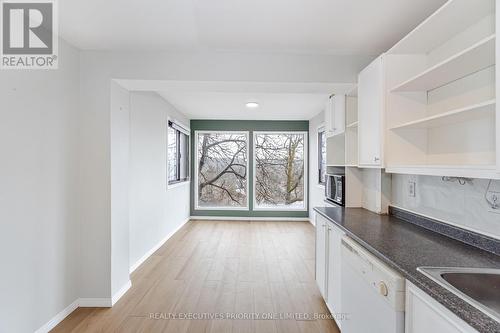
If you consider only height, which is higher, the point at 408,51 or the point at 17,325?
the point at 408,51

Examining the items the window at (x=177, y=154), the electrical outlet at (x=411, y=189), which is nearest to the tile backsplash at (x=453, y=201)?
the electrical outlet at (x=411, y=189)

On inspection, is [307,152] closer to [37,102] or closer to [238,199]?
[238,199]

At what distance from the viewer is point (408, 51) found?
214cm

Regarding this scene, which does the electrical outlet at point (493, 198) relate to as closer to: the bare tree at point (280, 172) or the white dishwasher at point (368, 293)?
the white dishwasher at point (368, 293)

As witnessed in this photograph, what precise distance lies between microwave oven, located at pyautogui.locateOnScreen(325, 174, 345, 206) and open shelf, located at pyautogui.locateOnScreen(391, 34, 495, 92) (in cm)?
125

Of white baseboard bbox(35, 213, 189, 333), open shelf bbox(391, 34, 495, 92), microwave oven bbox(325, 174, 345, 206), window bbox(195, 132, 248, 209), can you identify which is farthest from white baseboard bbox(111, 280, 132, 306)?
window bbox(195, 132, 248, 209)

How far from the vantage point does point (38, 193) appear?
219 cm

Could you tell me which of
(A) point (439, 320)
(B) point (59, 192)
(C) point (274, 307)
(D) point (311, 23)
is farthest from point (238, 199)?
(A) point (439, 320)

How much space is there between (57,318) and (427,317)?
111 inches

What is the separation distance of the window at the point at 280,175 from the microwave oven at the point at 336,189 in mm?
3345

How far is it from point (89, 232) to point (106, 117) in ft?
3.76

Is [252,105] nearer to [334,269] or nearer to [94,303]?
[334,269]

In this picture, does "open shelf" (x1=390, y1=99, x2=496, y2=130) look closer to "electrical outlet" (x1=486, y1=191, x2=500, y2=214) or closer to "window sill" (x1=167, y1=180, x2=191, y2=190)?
"electrical outlet" (x1=486, y1=191, x2=500, y2=214)

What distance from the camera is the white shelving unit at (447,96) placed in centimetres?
150
